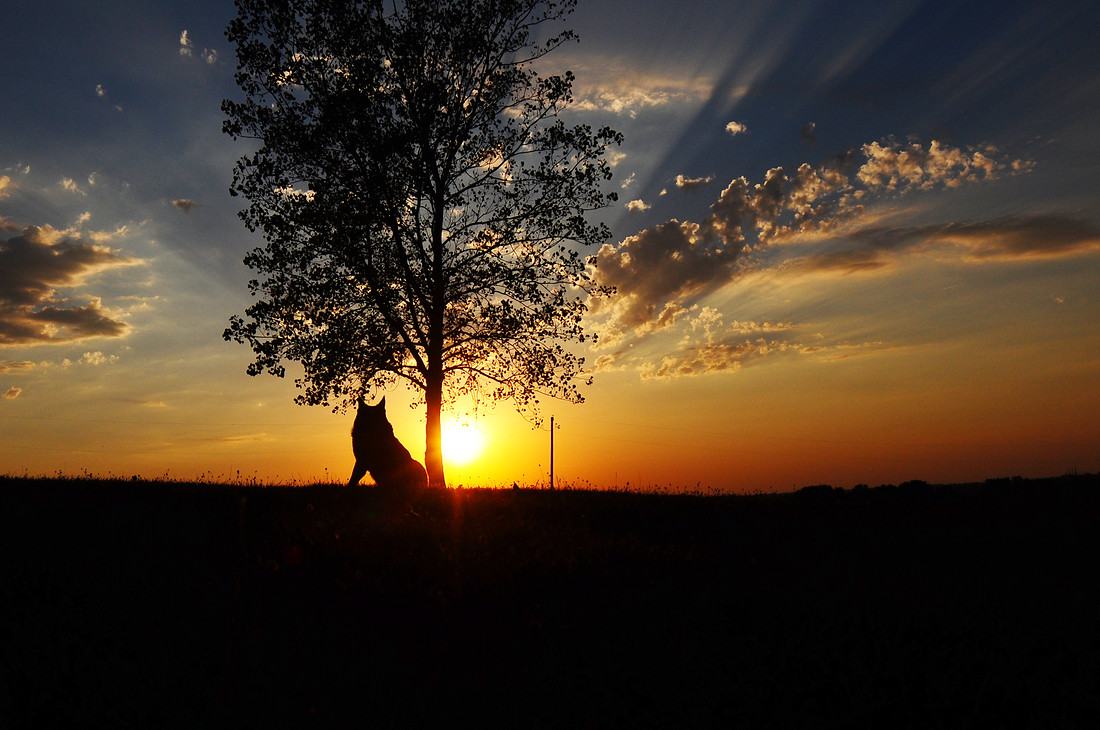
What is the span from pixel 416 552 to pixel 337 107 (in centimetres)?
1485

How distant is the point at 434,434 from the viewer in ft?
65.8

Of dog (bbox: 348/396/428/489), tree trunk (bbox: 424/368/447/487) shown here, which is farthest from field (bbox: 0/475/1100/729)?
tree trunk (bbox: 424/368/447/487)

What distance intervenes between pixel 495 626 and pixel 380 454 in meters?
9.43

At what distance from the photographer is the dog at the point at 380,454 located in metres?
16.9

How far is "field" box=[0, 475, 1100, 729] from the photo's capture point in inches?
263

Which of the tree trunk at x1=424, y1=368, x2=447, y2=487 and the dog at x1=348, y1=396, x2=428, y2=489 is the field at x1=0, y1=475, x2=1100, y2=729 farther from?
the tree trunk at x1=424, y1=368, x2=447, y2=487

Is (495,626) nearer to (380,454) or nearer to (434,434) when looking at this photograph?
(380,454)

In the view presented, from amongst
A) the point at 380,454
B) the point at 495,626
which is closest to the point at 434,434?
the point at 380,454

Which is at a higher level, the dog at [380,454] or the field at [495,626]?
the dog at [380,454]

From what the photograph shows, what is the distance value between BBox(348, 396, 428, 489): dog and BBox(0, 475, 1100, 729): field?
341cm

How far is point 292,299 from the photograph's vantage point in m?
20.2

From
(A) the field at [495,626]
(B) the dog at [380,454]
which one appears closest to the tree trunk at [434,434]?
(B) the dog at [380,454]

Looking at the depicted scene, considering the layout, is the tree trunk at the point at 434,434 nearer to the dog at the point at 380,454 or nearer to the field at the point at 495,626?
the dog at the point at 380,454

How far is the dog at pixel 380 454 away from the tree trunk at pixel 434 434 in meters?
2.59
